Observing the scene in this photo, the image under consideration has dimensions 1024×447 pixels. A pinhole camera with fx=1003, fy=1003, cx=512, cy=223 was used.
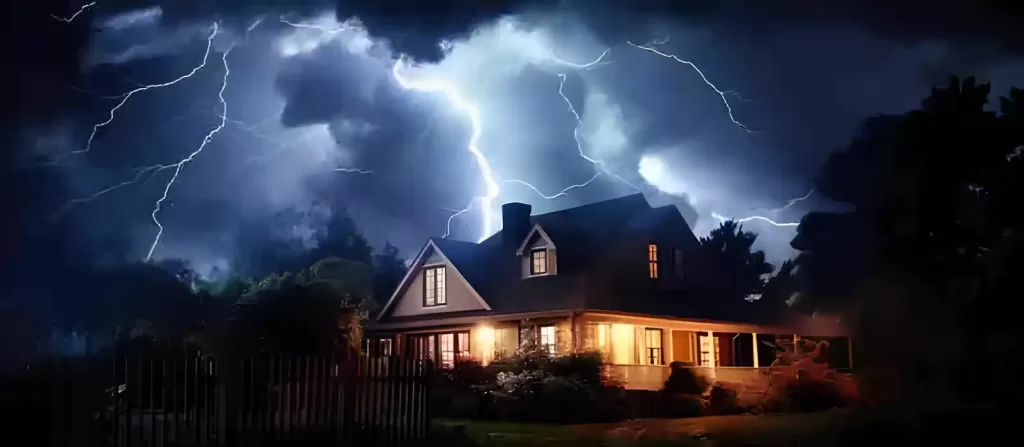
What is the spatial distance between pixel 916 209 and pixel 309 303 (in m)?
6.64

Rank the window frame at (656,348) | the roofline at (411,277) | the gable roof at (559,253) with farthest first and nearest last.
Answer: the window frame at (656,348), the roofline at (411,277), the gable roof at (559,253)

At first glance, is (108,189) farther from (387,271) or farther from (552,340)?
(552,340)

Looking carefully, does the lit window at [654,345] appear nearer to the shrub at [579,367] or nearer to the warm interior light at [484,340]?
the shrub at [579,367]

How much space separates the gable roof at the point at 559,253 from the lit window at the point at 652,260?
1.79 ft

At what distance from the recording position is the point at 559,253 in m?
13.4

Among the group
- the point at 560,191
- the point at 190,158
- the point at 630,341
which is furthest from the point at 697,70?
the point at 190,158

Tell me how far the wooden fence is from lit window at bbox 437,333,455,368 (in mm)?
4960

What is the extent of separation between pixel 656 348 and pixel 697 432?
396 cm

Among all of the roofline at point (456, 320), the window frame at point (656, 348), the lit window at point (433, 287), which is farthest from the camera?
the lit window at point (433, 287)

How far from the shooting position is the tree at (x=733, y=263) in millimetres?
12250

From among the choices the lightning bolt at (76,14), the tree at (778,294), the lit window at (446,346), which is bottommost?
the lit window at (446,346)

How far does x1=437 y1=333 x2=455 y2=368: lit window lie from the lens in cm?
1402

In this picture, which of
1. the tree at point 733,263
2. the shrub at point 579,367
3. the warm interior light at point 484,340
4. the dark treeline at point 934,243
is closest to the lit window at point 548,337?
the shrub at point 579,367

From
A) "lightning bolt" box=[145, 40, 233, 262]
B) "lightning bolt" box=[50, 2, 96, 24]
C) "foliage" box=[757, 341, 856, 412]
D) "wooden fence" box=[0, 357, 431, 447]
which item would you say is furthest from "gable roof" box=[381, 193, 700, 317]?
"lightning bolt" box=[50, 2, 96, 24]
